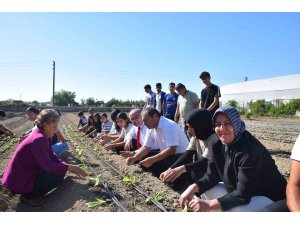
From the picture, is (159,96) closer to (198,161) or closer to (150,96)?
(150,96)

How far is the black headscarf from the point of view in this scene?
3.82 meters

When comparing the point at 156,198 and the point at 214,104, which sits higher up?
the point at 214,104

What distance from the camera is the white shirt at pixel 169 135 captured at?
4984 mm

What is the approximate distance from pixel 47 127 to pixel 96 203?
119cm

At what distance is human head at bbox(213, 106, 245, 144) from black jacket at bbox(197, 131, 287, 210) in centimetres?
6

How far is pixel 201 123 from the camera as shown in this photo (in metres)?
3.83

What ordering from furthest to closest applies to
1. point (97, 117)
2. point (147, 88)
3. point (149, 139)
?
point (97, 117) < point (147, 88) < point (149, 139)

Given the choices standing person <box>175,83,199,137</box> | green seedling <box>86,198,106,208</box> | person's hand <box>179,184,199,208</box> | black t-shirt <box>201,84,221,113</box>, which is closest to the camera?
person's hand <box>179,184,199,208</box>

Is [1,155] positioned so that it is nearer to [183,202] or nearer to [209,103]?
[209,103]

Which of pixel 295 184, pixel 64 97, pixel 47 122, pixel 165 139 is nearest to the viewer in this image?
pixel 295 184

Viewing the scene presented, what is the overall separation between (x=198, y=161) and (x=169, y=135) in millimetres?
1022

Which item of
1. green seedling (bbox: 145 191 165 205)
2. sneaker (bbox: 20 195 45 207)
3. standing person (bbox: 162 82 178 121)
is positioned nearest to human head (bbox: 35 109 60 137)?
sneaker (bbox: 20 195 45 207)

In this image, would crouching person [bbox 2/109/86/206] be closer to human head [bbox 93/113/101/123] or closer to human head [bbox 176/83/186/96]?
human head [bbox 176/83/186/96]

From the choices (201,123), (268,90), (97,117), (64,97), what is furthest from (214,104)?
(64,97)
